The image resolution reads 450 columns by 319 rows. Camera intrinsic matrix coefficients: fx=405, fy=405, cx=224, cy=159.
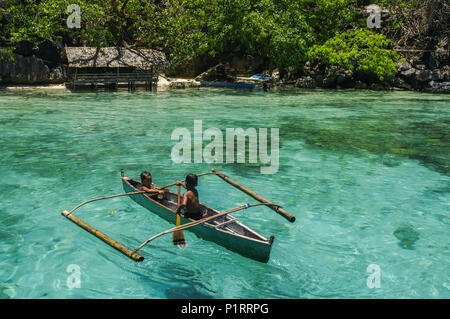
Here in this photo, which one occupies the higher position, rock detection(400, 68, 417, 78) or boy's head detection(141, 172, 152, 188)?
rock detection(400, 68, 417, 78)

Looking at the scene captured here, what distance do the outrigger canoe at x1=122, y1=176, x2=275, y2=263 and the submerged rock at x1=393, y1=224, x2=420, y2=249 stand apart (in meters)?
3.46

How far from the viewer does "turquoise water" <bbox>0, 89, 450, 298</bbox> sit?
7.45 m

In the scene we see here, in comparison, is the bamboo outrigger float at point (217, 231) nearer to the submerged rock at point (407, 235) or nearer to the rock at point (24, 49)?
the submerged rock at point (407, 235)

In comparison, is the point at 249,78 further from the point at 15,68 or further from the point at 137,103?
the point at 15,68

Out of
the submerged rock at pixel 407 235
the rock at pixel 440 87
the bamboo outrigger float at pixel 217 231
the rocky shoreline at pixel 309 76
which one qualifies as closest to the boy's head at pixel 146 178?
the bamboo outrigger float at pixel 217 231

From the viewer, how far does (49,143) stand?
17.0 meters

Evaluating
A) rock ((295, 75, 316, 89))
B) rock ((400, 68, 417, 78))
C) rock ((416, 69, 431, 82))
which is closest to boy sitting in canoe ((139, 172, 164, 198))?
rock ((295, 75, 316, 89))

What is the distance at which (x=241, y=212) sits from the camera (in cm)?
1063

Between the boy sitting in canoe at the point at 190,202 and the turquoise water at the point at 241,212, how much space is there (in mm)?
621

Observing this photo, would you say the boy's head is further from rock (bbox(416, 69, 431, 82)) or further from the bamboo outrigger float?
rock (bbox(416, 69, 431, 82))

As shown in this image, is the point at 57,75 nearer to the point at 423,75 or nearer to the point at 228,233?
the point at 228,233

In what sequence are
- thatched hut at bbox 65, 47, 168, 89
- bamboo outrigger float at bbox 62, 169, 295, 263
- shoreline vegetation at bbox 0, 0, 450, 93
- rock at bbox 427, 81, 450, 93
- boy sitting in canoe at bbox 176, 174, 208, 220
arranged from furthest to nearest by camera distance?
rock at bbox 427, 81, 450, 93 < shoreline vegetation at bbox 0, 0, 450, 93 < thatched hut at bbox 65, 47, 168, 89 < boy sitting in canoe at bbox 176, 174, 208, 220 < bamboo outrigger float at bbox 62, 169, 295, 263

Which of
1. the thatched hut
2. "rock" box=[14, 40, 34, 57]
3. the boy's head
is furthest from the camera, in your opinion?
"rock" box=[14, 40, 34, 57]

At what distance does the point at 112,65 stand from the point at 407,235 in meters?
29.6
